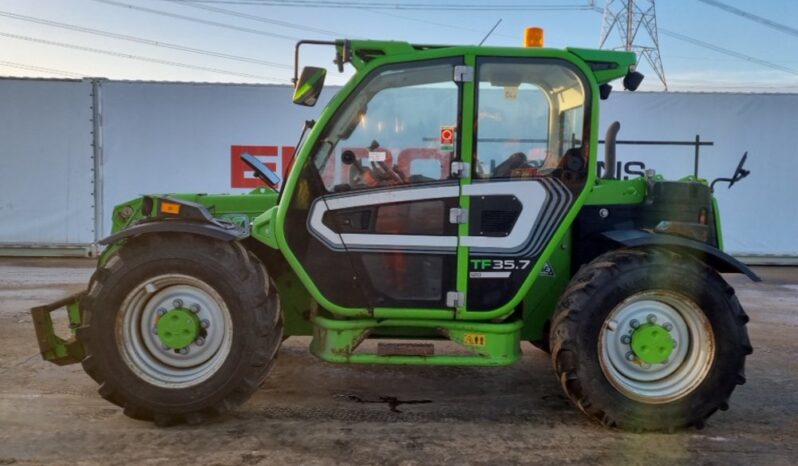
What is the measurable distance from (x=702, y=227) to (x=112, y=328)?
12.4 feet

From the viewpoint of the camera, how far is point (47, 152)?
1062 centimetres

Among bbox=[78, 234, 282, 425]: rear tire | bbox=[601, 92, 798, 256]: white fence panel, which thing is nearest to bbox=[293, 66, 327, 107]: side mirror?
bbox=[78, 234, 282, 425]: rear tire

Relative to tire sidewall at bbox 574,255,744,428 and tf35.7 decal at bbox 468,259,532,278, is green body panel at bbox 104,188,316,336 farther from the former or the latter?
tire sidewall at bbox 574,255,744,428

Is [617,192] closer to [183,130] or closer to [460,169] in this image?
[460,169]

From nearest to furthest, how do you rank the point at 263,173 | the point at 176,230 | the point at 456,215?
the point at 176,230 → the point at 456,215 → the point at 263,173

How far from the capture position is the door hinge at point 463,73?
3.70 m

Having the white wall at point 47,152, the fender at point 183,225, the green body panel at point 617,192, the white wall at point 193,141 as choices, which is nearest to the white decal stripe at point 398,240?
the fender at point 183,225

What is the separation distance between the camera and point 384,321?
3920 mm

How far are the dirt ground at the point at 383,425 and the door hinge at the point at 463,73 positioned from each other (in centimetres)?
213

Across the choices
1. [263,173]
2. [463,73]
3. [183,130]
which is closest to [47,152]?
[183,130]

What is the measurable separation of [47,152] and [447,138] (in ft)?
31.0

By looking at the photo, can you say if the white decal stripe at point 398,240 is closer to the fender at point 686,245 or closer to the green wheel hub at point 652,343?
the fender at point 686,245

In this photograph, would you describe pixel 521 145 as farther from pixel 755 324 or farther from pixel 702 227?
pixel 755 324

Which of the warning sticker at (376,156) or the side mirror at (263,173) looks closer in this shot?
the warning sticker at (376,156)
